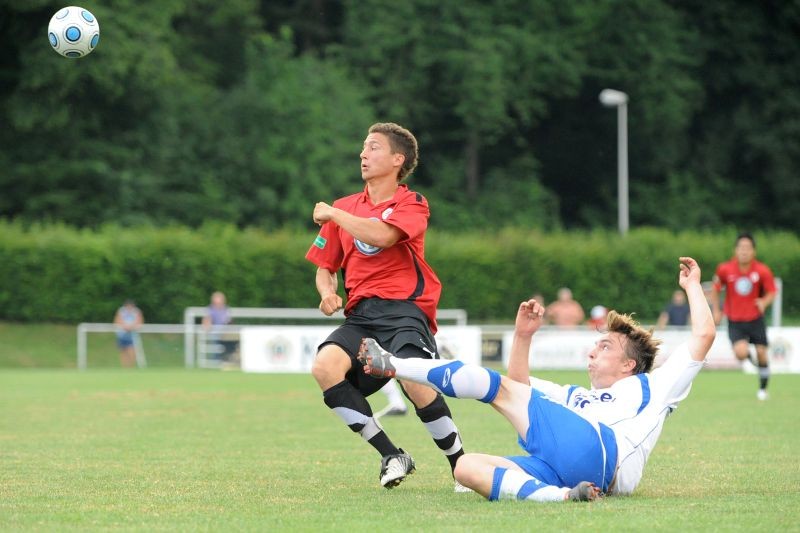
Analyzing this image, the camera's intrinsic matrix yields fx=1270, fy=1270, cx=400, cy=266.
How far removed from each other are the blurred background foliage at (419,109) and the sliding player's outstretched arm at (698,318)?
34.1 meters

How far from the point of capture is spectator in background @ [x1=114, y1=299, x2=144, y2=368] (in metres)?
30.9

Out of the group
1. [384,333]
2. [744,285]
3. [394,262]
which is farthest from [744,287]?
[384,333]

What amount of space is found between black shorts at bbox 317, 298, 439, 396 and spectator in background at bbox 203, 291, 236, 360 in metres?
21.6

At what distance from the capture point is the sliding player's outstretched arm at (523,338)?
7.27 m

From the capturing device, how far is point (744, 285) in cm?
1758

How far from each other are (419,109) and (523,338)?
43.0 meters

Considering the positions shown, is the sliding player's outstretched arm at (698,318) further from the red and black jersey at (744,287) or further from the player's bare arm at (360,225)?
the red and black jersey at (744,287)

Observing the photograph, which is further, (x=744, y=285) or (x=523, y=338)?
(x=744, y=285)

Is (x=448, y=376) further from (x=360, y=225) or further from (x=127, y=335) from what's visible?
(x=127, y=335)

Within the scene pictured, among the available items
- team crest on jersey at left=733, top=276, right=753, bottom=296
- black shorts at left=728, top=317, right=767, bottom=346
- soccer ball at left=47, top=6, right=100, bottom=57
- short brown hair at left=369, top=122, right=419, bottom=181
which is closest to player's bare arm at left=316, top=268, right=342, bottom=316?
short brown hair at left=369, top=122, right=419, bottom=181

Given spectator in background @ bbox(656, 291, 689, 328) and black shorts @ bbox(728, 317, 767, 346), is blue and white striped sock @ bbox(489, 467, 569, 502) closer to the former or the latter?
black shorts @ bbox(728, 317, 767, 346)

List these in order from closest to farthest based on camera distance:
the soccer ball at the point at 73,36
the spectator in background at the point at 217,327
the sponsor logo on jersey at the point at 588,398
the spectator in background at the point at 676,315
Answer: the sponsor logo on jersey at the point at 588,398, the soccer ball at the point at 73,36, the spectator in background at the point at 217,327, the spectator in background at the point at 676,315

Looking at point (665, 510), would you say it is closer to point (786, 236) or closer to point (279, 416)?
point (279, 416)

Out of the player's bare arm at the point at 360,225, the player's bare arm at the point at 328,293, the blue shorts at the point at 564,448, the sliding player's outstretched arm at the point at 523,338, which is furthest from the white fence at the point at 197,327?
the blue shorts at the point at 564,448
